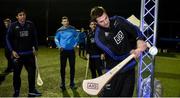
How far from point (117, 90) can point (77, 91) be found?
16.2ft

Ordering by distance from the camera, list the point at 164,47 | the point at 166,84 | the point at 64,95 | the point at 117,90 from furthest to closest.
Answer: the point at 164,47 → the point at 166,84 → the point at 64,95 → the point at 117,90

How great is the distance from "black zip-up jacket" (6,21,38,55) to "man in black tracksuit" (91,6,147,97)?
12.1ft

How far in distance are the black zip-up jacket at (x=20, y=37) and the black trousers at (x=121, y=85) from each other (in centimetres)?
393

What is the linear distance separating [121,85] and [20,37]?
414 centimetres

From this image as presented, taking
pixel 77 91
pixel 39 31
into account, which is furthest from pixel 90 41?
pixel 39 31

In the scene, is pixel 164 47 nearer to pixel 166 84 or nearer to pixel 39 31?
pixel 39 31

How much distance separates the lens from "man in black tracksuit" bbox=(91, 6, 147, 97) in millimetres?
6035

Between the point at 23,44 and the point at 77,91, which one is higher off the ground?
the point at 23,44

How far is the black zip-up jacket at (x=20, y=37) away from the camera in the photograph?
935 cm

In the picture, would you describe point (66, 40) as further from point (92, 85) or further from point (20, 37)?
point (92, 85)

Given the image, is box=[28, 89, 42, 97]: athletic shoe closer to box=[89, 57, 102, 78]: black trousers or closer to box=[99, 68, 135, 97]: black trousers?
box=[89, 57, 102, 78]: black trousers

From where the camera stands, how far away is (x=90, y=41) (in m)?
11.4

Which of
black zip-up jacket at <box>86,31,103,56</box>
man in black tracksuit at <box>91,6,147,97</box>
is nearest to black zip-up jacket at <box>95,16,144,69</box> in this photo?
man in black tracksuit at <box>91,6,147,97</box>

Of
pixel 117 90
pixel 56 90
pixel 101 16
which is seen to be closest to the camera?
pixel 101 16
